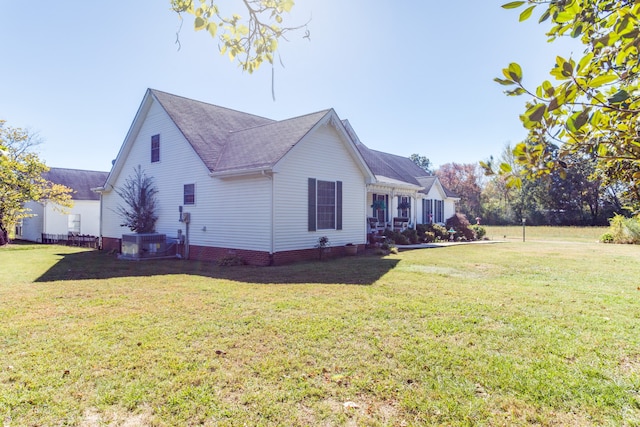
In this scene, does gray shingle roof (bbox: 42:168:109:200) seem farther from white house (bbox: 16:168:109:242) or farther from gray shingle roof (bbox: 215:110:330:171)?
gray shingle roof (bbox: 215:110:330:171)

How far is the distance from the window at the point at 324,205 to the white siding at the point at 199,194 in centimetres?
195

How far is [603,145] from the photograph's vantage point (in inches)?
90.2

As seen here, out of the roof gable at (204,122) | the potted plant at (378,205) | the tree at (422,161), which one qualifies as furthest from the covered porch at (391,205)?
the tree at (422,161)

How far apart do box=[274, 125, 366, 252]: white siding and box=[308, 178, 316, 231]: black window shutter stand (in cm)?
17

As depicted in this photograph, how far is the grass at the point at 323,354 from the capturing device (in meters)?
3.06

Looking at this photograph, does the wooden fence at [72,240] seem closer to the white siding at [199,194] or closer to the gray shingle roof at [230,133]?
the white siding at [199,194]

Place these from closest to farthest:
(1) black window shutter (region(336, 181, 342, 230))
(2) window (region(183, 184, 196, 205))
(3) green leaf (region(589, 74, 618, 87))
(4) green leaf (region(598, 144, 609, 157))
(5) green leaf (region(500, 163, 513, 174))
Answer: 1. (3) green leaf (region(589, 74, 618, 87))
2. (5) green leaf (region(500, 163, 513, 174))
3. (4) green leaf (region(598, 144, 609, 157))
4. (1) black window shutter (region(336, 181, 342, 230))
5. (2) window (region(183, 184, 196, 205))

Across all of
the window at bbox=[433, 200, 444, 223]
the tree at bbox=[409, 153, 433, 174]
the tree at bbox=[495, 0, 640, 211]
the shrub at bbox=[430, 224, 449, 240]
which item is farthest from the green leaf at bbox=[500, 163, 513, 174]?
the tree at bbox=[409, 153, 433, 174]

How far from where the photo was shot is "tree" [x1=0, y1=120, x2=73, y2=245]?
2247 centimetres

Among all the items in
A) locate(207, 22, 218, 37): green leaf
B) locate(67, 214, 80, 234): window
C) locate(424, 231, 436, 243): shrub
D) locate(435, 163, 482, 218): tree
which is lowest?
locate(424, 231, 436, 243): shrub

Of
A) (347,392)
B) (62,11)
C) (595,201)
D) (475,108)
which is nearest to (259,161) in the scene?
(62,11)

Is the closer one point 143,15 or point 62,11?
point 143,15

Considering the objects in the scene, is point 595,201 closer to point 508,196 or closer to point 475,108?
point 508,196

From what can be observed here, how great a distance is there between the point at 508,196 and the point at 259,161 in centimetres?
4891
